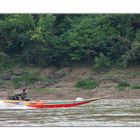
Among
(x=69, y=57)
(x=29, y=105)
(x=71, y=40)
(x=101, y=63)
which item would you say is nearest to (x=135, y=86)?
(x=101, y=63)

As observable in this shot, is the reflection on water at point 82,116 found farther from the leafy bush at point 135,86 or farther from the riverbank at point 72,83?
the leafy bush at point 135,86

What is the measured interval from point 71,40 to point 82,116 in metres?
7.83

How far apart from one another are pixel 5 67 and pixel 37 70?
1020mm

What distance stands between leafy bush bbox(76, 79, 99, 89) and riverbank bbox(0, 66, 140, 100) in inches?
4.2

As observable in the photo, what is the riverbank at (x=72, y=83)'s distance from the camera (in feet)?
66.7

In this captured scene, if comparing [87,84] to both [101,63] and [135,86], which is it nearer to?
[101,63]

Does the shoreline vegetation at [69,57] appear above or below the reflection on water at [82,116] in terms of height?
above

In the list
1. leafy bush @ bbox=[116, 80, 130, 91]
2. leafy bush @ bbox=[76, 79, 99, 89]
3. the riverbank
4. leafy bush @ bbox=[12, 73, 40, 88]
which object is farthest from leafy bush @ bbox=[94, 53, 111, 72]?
leafy bush @ bbox=[12, 73, 40, 88]

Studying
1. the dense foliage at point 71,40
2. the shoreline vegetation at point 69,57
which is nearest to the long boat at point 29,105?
the shoreline vegetation at point 69,57

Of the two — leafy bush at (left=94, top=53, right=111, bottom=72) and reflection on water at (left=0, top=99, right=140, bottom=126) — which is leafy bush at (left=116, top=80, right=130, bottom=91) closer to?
leafy bush at (left=94, top=53, right=111, bottom=72)

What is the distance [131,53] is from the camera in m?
20.2

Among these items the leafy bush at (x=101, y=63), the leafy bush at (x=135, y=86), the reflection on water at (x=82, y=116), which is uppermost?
the leafy bush at (x=101, y=63)
